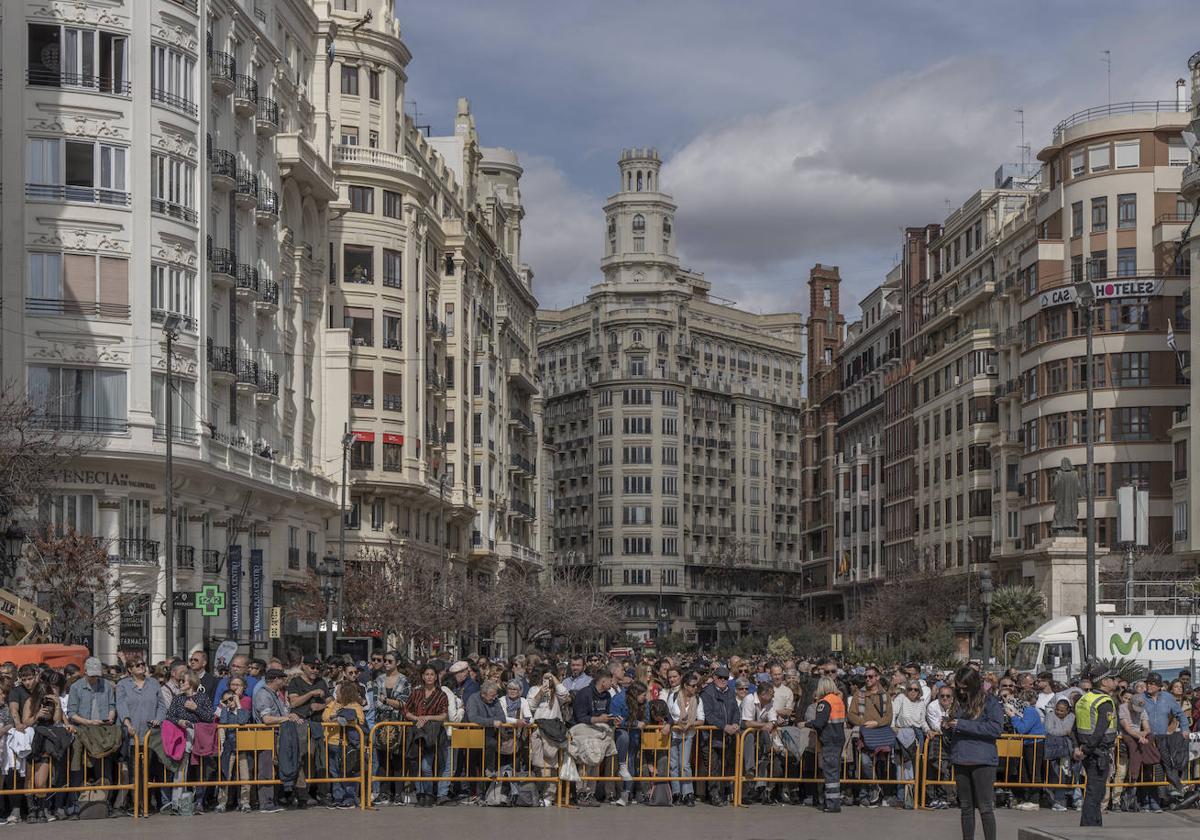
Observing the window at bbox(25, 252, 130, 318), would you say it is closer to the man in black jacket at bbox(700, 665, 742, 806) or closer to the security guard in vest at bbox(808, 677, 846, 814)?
the man in black jacket at bbox(700, 665, 742, 806)

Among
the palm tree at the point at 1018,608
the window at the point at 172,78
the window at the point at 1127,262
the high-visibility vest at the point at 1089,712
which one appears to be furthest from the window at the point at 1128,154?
the high-visibility vest at the point at 1089,712

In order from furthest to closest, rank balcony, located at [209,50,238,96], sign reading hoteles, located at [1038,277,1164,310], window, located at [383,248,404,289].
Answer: sign reading hoteles, located at [1038,277,1164,310], window, located at [383,248,404,289], balcony, located at [209,50,238,96]

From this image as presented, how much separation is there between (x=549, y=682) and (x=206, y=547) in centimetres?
2953

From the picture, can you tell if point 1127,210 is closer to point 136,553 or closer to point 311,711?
point 136,553

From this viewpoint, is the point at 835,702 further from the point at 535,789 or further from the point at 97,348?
the point at 97,348

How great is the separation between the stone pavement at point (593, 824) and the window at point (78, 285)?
87.8 feet

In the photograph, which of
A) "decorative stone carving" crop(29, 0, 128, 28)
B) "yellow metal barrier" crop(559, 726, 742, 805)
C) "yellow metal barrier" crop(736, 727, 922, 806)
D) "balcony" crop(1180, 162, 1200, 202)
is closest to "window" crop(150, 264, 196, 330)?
"decorative stone carving" crop(29, 0, 128, 28)

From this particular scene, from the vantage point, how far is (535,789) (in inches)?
925

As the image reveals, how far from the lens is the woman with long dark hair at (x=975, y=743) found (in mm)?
16297

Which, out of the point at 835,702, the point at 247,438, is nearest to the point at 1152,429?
the point at 247,438

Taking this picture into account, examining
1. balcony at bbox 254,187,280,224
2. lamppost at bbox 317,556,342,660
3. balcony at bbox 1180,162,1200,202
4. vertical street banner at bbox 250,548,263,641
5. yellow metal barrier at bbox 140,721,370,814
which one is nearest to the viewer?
yellow metal barrier at bbox 140,721,370,814

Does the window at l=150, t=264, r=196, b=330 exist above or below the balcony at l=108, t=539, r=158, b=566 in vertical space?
above

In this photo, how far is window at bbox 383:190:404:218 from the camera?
235ft

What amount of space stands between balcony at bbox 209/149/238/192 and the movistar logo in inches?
1023
